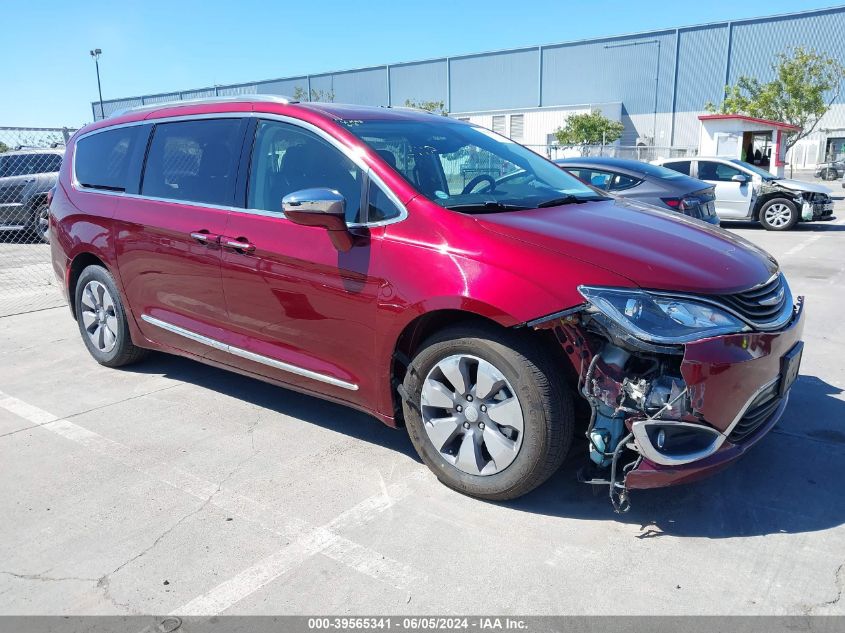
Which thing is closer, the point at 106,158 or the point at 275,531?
the point at 275,531

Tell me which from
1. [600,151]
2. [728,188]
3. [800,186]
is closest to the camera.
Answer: [800,186]

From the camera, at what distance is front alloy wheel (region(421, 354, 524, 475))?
10.2 feet

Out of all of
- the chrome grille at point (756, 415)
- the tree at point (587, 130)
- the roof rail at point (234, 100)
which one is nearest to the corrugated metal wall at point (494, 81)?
the tree at point (587, 130)

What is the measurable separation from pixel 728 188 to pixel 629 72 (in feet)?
140

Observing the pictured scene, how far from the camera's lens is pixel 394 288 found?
3.29 metres

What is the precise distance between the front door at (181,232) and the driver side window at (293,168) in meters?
0.19

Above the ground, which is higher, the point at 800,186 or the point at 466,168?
the point at 466,168

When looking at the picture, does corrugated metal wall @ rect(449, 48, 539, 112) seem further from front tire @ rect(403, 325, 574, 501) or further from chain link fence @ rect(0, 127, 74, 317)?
front tire @ rect(403, 325, 574, 501)

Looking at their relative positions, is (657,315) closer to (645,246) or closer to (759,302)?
(645,246)

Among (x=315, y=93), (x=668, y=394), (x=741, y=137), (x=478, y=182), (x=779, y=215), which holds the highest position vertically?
(x=315, y=93)

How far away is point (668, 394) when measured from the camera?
280 centimetres

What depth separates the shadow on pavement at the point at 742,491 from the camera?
3.12 m

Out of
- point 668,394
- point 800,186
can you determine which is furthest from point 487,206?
point 800,186

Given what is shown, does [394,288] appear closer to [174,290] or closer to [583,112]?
[174,290]
